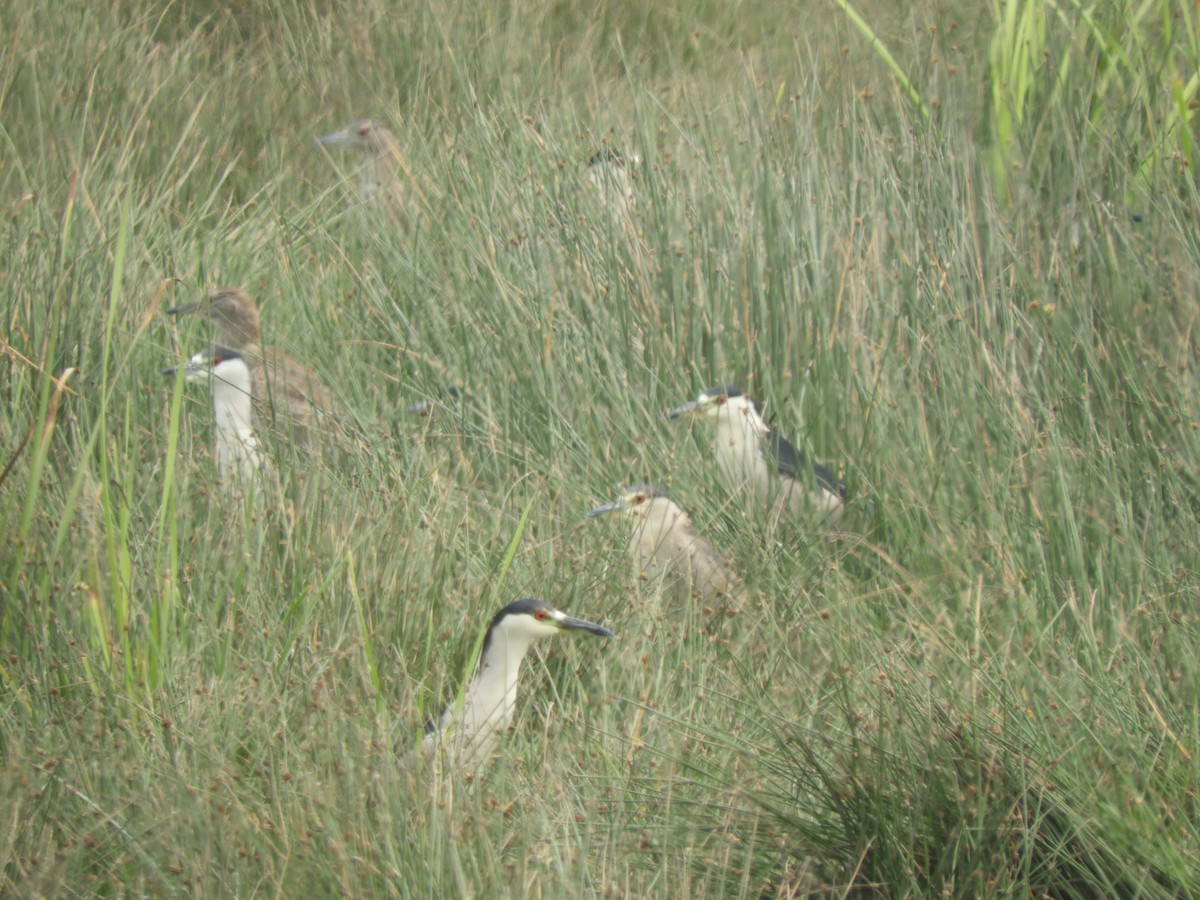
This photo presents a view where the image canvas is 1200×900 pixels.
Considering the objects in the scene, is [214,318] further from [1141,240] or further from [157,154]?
[1141,240]

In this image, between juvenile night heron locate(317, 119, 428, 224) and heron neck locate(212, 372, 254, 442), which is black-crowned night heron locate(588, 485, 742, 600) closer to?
heron neck locate(212, 372, 254, 442)

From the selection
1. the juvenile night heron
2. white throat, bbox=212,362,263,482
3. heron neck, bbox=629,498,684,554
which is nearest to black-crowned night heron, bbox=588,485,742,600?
heron neck, bbox=629,498,684,554

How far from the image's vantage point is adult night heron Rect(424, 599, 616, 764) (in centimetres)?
300

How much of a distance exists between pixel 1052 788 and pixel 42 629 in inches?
68.6

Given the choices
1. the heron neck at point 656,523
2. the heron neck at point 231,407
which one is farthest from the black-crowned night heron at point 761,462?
the heron neck at point 231,407

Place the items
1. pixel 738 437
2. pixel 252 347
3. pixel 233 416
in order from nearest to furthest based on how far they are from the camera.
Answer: pixel 738 437 < pixel 233 416 < pixel 252 347

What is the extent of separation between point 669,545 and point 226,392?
1648 mm

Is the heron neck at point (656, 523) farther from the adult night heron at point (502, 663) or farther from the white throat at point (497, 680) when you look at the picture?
the white throat at point (497, 680)

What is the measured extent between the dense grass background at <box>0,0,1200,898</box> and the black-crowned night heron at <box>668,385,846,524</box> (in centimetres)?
9

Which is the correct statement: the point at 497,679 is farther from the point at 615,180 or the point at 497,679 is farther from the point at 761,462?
the point at 615,180

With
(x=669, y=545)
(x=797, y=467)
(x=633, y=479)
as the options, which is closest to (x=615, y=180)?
(x=633, y=479)

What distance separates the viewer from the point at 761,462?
15.0 ft

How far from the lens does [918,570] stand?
3.73 meters

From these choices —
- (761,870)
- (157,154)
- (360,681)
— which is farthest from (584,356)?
(157,154)
